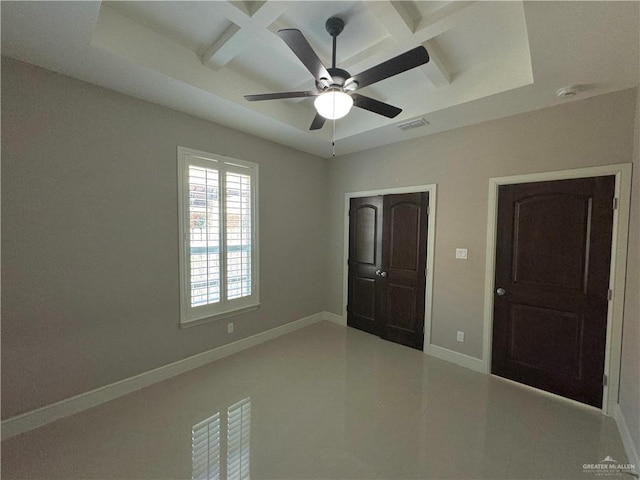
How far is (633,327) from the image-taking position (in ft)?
6.41

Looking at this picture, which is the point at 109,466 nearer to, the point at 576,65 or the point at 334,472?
the point at 334,472

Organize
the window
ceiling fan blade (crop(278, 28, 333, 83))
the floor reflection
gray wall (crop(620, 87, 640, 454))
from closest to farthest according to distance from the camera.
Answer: ceiling fan blade (crop(278, 28, 333, 83)) < the floor reflection < gray wall (crop(620, 87, 640, 454)) < the window

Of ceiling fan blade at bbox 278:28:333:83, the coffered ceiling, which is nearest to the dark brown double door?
the coffered ceiling

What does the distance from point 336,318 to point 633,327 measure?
3.27 metres

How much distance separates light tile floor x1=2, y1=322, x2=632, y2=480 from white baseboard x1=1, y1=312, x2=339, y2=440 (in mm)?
65

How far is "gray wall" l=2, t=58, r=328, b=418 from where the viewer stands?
195cm

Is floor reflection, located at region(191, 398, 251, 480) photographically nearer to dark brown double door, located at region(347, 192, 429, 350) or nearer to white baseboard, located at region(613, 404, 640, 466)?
dark brown double door, located at region(347, 192, 429, 350)

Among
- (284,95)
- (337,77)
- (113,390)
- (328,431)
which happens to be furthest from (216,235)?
(328,431)

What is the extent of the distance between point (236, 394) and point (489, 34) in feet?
12.2

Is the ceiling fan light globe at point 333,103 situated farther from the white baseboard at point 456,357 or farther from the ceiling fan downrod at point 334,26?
the white baseboard at point 456,357

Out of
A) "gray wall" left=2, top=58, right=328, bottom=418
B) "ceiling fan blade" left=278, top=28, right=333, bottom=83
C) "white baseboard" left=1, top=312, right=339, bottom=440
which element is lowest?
"white baseboard" left=1, top=312, right=339, bottom=440

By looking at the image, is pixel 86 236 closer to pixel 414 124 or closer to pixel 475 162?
pixel 414 124

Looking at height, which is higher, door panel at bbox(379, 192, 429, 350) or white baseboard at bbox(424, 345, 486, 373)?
door panel at bbox(379, 192, 429, 350)

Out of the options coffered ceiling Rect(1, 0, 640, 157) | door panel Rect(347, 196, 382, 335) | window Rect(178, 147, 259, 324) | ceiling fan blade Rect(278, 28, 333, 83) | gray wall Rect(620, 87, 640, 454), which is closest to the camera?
ceiling fan blade Rect(278, 28, 333, 83)
